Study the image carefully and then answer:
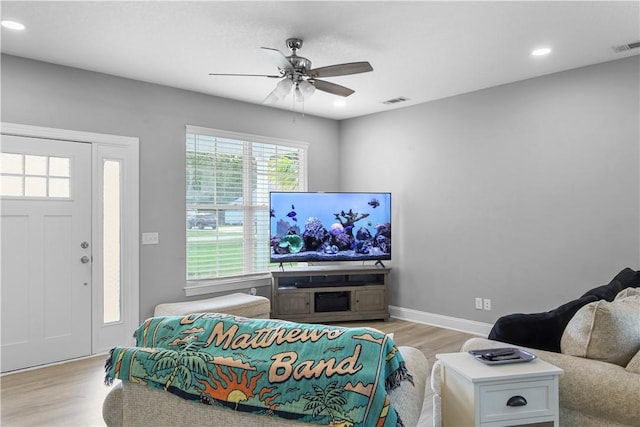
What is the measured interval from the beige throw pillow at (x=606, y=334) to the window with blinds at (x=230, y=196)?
3729 millimetres

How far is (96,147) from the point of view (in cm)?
400

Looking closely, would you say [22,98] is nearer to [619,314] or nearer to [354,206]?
[354,206]

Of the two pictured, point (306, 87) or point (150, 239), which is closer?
point (306, 87)

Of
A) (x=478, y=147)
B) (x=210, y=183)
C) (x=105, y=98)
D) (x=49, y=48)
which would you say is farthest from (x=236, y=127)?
(x=478, y=147)

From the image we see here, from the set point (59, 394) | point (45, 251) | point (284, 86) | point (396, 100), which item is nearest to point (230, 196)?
point (45, 251)

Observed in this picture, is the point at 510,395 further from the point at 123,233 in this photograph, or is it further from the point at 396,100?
the point at 396,100

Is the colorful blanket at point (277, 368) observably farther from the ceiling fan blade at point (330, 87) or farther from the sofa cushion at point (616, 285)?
the ceiling fan blade at point (330, 87)

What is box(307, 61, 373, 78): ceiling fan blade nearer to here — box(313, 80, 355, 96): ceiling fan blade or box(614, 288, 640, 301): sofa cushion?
box(313, 80, 355, 96): ceiling fan blade

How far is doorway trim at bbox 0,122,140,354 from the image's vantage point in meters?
3.99

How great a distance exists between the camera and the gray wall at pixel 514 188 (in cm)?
378

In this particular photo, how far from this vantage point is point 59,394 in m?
3.12

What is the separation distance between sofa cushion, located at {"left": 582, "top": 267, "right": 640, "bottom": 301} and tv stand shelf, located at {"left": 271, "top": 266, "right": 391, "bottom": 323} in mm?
2567

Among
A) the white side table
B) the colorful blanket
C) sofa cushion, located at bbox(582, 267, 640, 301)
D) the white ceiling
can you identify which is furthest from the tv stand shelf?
the colorful blanket

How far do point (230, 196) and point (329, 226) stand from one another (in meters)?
1.22
